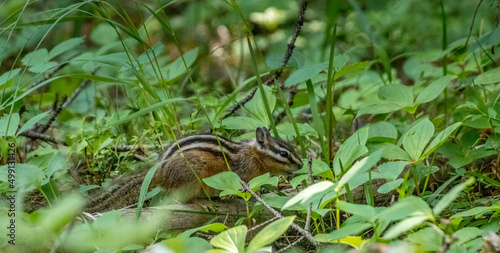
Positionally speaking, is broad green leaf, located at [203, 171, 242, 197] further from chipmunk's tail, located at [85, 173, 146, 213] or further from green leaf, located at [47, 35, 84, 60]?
green leaf, located at [47, 35, 84, 60]

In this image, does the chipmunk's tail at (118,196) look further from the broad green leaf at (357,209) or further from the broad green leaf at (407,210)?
the broad green leaf at (407,210)

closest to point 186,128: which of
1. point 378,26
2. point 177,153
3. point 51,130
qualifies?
point 177,153

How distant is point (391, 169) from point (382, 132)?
2.17ft

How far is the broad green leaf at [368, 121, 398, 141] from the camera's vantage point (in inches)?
110

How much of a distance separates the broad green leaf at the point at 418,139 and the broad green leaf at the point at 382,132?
16.5 inches

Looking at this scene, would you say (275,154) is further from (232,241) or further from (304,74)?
(232,241)

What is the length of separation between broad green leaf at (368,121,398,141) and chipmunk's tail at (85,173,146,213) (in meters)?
1.34

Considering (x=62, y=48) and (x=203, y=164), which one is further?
(x=62, y=48)

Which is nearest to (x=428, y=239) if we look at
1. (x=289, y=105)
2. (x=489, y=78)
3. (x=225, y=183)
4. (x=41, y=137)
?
(x=225, y=183)

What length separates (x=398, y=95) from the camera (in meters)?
2.95

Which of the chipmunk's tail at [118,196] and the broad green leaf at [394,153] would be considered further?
the chipmunk's tail at [118,196]

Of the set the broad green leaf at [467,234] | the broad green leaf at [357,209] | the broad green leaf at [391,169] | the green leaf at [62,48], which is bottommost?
the broad green leaf at [467,234]

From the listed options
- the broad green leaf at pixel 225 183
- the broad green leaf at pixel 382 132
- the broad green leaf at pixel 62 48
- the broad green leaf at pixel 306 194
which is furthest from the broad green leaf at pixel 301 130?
the broad green leaf at pixel 62 48

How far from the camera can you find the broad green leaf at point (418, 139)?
7.53 feet
